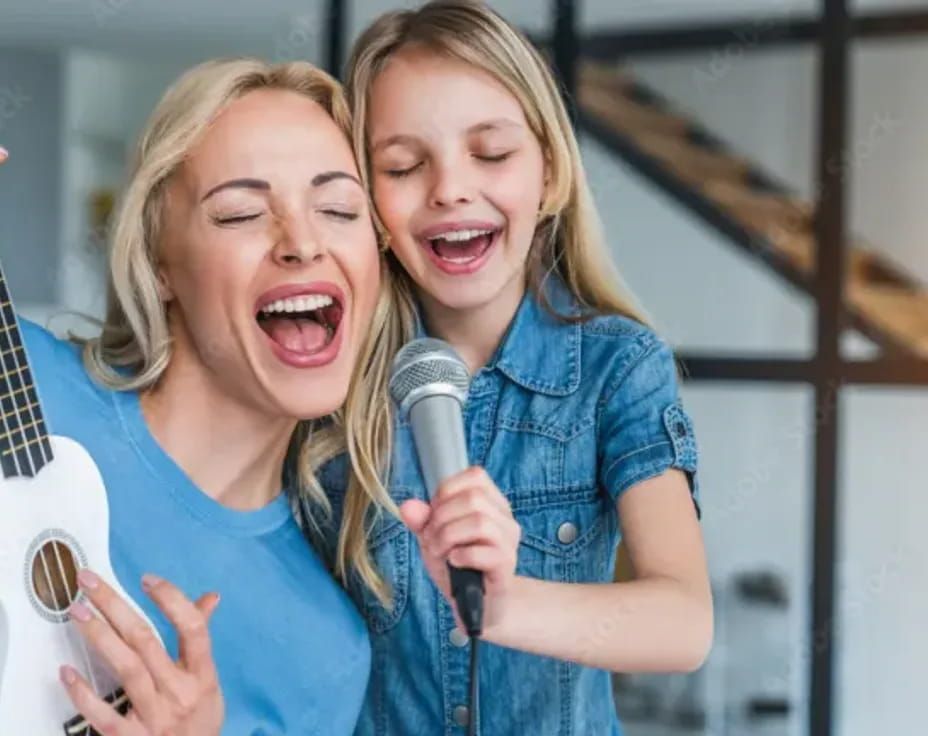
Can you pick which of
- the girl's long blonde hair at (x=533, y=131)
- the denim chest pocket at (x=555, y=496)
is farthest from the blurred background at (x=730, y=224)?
the denim chest pocket at (x=555, y=496)

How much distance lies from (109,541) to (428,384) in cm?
28

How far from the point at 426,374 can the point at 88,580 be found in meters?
0.25

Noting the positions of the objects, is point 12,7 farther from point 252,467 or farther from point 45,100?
point 252,467

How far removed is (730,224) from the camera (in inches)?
130

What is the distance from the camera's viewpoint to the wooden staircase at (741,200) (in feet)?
10.3

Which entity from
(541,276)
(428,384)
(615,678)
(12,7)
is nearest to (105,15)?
(12,7)

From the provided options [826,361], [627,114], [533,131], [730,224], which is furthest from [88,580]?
[627,114]

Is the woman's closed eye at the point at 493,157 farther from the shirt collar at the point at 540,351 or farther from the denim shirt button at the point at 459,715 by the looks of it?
the denim shirt button at the point at 459,715

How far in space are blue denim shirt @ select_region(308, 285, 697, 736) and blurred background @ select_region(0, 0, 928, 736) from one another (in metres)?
1.83

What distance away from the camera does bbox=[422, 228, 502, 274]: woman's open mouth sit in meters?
1.04

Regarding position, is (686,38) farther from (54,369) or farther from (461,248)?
(54,369)

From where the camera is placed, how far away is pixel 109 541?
37.9 inches

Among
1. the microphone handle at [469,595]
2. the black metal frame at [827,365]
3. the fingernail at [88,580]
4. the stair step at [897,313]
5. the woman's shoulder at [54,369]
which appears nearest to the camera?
the microphone handle at [469,595]

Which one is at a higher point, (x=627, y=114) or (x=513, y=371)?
(x=627, y=114)
